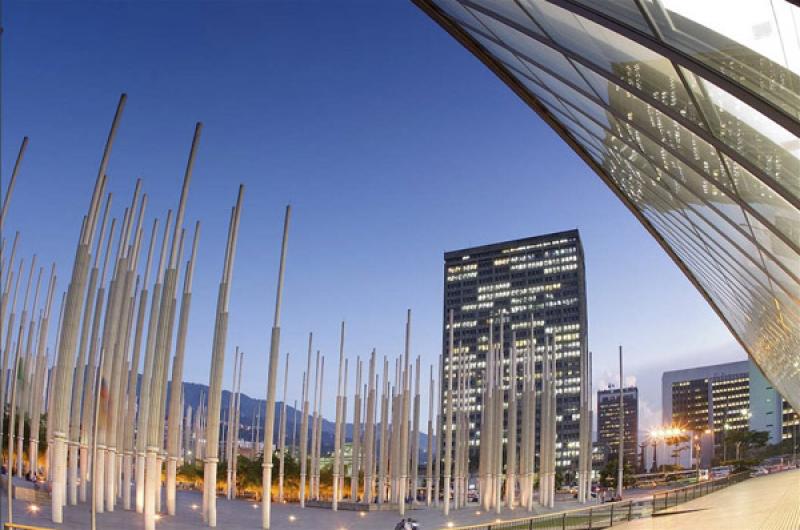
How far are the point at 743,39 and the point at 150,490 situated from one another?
28.1 metres

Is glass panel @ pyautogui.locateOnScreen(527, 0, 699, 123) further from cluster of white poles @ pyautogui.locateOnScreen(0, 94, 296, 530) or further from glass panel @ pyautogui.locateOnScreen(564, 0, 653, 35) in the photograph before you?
cluster of white poles @ pyautogui.locateOnScreen(0, 94, 296, 530)

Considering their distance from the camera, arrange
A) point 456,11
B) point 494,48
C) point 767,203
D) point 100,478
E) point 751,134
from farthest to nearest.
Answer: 1. point 100,478
2. point 494,48
3. point 456,11
4. point 767,203
5. point 751,134

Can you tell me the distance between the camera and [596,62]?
11.1m

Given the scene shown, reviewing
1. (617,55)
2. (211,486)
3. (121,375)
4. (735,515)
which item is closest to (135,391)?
(121,375)

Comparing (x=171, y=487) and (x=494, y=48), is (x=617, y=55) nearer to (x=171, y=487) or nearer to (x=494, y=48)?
(x=494, y=48)

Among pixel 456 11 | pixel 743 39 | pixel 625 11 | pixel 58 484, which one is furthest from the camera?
pixel 58 484

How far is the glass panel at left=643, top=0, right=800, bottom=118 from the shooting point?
7054mm

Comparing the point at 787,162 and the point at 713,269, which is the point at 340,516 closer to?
the point at 713,269

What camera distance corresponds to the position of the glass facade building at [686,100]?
7488 mm

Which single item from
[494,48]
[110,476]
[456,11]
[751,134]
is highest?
[456,11]

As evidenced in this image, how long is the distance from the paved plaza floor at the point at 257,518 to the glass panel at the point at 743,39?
2594 cm

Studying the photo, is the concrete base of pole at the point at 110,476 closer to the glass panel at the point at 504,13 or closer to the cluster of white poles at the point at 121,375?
the cluster of white poles at the point at 121,375

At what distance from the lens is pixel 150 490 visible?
29.9 meters

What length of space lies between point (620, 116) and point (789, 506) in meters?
26.5
